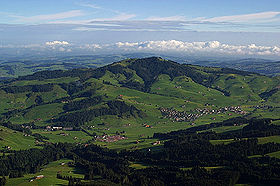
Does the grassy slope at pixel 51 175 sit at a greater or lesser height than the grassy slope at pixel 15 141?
greater

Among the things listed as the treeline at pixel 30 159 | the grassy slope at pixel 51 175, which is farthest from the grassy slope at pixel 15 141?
the grassy slope at pixel 51 175

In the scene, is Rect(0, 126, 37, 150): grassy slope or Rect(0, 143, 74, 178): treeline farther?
Rect(0, 126, 37, 150): grassy slope

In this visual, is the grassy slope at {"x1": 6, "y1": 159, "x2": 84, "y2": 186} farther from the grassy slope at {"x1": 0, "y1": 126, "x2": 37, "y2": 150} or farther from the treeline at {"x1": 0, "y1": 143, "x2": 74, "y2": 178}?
the grassy slope at {"x1": 0, "y1": 126, "x2": 37, "y2": 150}

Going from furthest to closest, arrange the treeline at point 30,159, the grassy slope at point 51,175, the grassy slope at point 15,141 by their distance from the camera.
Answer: the grassy slope at point 15,141
the treeline at point 30,159
the grassy slope at point 51,175

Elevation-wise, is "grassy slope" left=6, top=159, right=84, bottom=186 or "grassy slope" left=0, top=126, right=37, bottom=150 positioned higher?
"grassy slope" left=6, top=159, right=84, bottom=186

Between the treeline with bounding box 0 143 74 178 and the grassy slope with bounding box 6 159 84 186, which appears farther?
the treeline with bounding box 0 143 74 178

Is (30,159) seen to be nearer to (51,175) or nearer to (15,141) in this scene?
(15,141)

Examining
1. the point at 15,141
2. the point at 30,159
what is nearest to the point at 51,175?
the point at 30,159

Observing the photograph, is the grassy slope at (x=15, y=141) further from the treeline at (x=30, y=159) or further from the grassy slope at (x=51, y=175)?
the grassy slope at (x=51, y=175)

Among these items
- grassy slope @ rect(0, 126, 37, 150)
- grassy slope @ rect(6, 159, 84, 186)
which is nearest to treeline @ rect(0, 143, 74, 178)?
grassy slope @ rect(6, 159, 84, 186)

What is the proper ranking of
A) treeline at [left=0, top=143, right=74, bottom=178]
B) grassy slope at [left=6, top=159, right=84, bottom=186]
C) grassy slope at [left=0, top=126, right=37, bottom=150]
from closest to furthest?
grassy slope at [left=6, top=159, right=84, bottom=186], treeline at [left=0, top=143, right=74, bottom=178], grassy slope at [left=0, top=126, right=37, bottom=150]

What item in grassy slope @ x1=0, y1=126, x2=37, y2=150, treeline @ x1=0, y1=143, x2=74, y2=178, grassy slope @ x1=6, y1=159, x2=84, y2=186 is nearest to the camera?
grassy slope @ x1=6, y1=159, x2=84, y2=186

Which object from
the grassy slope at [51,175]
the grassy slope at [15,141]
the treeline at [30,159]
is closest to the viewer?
the grassy slope at [51,175]
